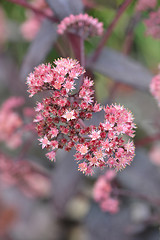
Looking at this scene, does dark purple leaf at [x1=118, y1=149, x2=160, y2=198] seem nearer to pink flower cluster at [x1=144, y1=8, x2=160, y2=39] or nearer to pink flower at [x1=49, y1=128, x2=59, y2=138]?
pink flower cluster at [x1=144, y1=8, x2=160, y2=39]

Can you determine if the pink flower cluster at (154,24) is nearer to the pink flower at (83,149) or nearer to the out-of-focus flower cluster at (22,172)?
the pink flower at (83,149)

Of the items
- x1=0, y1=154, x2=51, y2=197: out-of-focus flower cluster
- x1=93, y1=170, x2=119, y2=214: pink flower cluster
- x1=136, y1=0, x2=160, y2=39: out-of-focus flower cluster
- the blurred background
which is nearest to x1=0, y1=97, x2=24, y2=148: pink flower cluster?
the blurred background

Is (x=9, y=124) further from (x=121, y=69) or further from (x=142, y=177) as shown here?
(x=142, y=177)

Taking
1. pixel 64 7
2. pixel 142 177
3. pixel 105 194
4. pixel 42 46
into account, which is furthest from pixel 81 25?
pixel 142 177

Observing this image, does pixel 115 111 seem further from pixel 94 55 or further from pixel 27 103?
pixel 27 103

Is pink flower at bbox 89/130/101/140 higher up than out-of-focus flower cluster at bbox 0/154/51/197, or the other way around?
out-of-focus flower cluster at bbox 0/154/51/197

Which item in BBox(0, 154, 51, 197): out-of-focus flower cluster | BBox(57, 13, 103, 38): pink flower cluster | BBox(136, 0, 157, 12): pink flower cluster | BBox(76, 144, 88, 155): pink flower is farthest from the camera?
BBox(0, 154, 51, 197): out-of-focus flower cluster
